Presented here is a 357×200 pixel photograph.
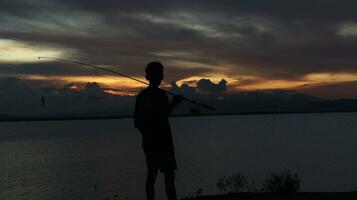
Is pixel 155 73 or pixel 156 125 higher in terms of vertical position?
pixel 155 73

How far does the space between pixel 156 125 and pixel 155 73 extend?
33.7 inches

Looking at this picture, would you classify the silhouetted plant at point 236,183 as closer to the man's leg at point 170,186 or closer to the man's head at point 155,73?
the man's leg at point 170,186

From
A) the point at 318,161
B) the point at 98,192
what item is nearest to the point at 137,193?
the point at 98,192

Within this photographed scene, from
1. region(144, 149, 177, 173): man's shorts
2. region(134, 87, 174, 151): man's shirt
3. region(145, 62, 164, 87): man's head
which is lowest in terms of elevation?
region(144, 149, 177, 173): man's shorts

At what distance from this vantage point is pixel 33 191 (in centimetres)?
4447

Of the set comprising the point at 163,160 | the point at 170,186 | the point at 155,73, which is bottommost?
the point at 170,186

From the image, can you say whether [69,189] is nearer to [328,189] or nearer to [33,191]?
[33,191]

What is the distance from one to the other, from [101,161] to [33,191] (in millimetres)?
26058

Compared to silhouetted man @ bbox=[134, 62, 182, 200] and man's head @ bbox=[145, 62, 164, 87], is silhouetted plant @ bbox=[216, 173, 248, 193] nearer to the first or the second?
silhouetted man @ bbox=[134, 62, 182, 200]

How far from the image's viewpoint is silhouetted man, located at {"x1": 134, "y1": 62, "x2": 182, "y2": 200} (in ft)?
26.1

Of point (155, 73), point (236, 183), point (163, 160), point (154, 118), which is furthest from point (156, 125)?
point (236, 183)

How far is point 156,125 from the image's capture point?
26.3ft

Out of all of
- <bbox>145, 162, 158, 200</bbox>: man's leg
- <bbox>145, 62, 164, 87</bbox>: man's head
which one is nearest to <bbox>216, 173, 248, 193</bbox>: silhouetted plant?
<bbox>145, 162, 158, 200</bbox>: man's leg

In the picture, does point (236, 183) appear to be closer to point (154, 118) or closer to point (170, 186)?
point (170, 186)
